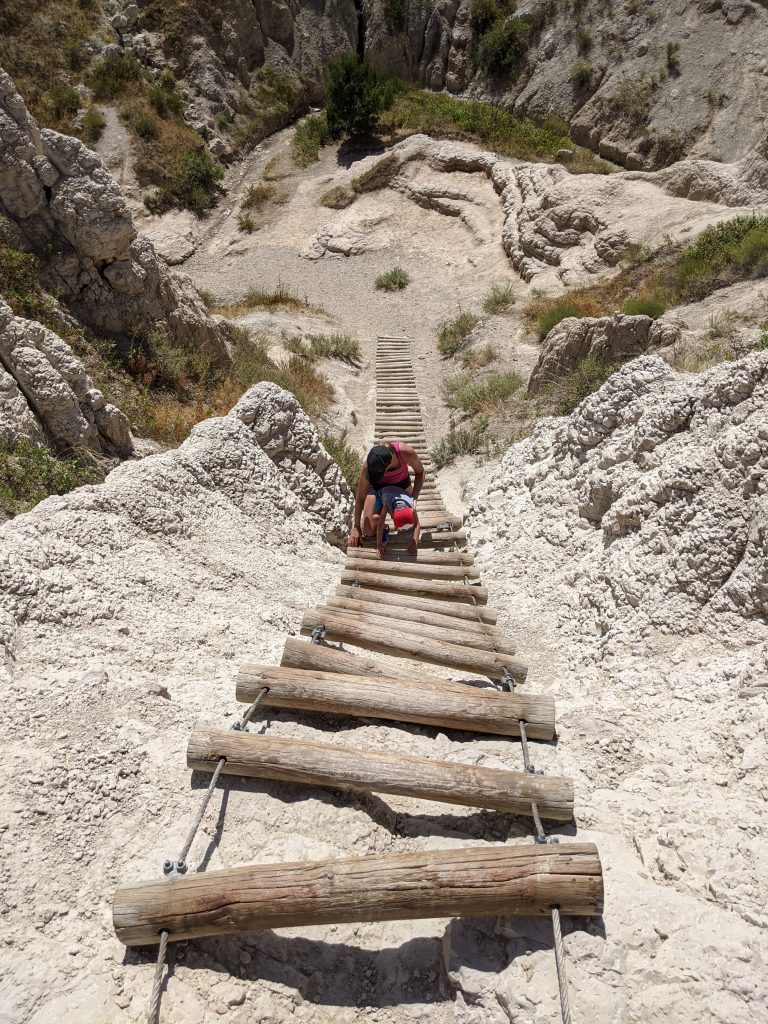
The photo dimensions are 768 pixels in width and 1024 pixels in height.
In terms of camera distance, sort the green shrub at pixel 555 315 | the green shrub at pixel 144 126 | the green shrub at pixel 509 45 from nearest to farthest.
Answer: the green shrub at pixel 555 315 < the green shrub at pixel 144 126 < the green shrub at pixel 509 45

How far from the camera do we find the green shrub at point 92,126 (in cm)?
2031

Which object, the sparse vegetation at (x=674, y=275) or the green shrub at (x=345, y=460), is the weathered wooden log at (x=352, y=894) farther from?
the sparse vegetation at (x=674, y=275)

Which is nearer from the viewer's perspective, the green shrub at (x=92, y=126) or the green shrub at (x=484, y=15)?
the green shrub at (x=92, y=126)

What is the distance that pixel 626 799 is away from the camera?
2566 mm

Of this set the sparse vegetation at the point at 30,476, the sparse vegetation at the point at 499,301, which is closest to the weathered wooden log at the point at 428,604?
the sparse vegetation at the point at 30,476

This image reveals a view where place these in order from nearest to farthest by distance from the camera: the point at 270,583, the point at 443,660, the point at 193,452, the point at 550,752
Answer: the point at 550,752
the point at 443,660
the point at 270,583
the point at 193,452

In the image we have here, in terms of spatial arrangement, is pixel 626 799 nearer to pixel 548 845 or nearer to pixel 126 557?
pixel 548 845

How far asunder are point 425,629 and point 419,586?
0.89 meters

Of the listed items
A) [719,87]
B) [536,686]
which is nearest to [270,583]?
[536,686]

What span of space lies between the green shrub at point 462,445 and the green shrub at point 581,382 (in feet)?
3.86

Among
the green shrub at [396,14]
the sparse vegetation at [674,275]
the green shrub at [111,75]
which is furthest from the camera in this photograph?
the green shrub at [396,14]

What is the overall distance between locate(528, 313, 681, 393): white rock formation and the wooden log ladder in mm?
6010

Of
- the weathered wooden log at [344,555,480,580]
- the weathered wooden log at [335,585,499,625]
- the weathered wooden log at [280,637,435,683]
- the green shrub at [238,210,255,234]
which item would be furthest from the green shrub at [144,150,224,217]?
the weathered wooden log at [280,637,435,683]

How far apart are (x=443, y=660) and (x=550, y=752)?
3.01ft
